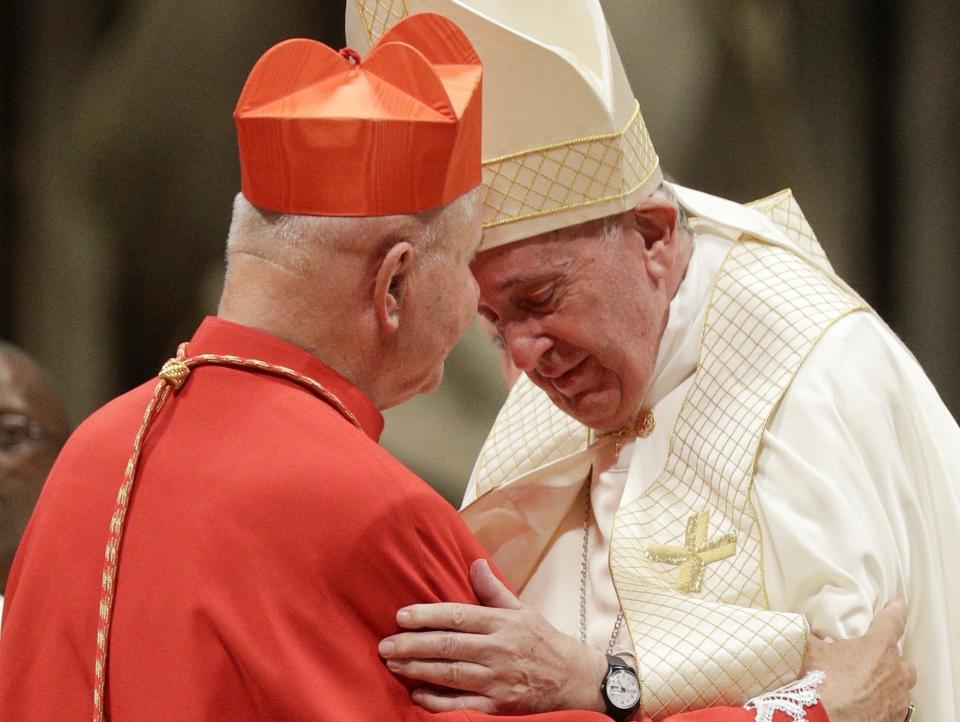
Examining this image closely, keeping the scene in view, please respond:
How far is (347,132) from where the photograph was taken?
6.58 feet

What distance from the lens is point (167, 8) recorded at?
5902 millimetres

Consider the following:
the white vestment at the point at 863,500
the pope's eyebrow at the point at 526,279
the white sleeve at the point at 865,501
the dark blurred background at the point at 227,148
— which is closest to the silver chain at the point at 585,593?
the white vestment at the point at 863,500

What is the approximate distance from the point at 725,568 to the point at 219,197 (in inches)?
146

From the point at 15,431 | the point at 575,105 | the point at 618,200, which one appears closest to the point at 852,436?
the point at 618,200

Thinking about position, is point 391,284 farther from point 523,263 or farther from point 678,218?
point 678,218

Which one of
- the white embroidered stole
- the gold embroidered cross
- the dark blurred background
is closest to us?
the white embroidered stole

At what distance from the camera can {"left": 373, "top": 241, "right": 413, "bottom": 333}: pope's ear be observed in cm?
199

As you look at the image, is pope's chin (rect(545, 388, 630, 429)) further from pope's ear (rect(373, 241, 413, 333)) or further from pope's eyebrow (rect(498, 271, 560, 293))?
pope's ear (rect(373, 241, 413, 333))

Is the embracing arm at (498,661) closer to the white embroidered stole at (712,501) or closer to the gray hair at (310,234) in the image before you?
the white embroidered stole at (712,501)

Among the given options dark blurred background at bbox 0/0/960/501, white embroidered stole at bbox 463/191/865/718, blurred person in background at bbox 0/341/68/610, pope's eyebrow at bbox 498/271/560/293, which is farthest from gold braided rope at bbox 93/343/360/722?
dark blurred background at bbox 0/0/960/501

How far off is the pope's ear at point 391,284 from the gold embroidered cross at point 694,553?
985 mm

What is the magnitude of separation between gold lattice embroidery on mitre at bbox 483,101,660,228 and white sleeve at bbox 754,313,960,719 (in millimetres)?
524

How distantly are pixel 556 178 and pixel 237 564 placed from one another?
1.31 m

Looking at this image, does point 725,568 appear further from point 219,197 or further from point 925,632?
point 219,197
